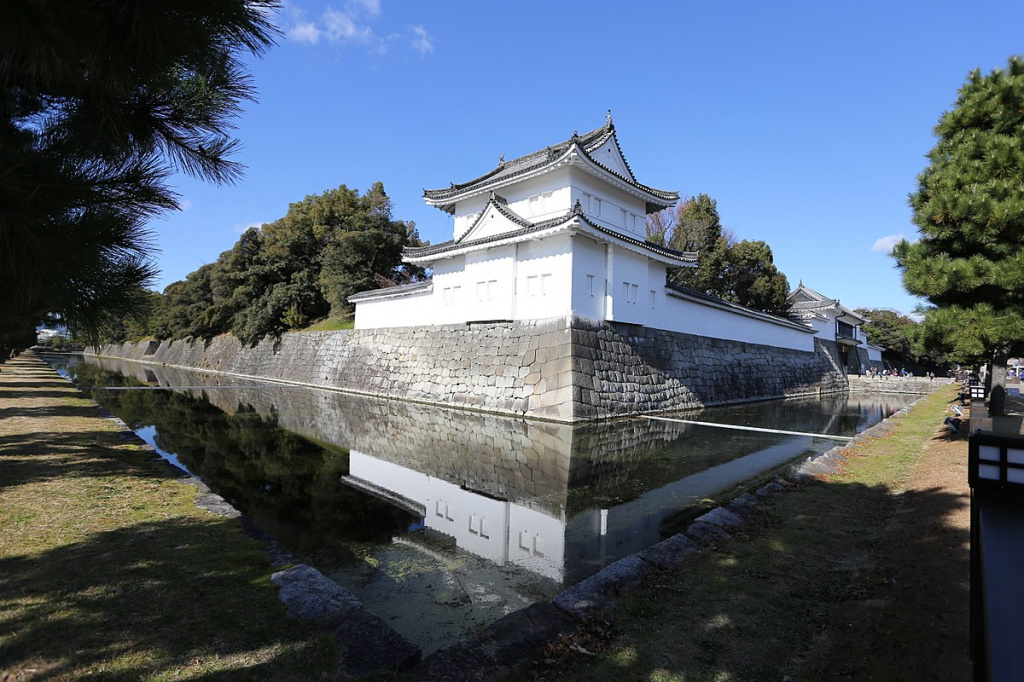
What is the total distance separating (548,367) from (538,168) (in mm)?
6450

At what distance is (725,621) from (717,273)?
2840 cm

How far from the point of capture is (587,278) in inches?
535

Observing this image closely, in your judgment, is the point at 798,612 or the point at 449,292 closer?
the point at 798,612

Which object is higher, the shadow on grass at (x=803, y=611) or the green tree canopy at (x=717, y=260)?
the green tree canopy at (x=717, y=260)

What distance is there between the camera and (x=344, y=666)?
6.66ft

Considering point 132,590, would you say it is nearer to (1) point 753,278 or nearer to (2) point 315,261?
(2) point 315,261

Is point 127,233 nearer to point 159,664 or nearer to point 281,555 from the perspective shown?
point 159,664

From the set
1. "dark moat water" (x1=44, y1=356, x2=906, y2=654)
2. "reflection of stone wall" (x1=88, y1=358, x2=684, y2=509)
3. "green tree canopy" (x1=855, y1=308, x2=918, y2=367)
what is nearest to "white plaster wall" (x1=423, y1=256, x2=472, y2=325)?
"reflection of stone wall" (x1=88, y1=358, x2=684, y2=509)

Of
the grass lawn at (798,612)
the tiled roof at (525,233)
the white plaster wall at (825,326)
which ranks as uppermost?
the tiled roof at (525,233)

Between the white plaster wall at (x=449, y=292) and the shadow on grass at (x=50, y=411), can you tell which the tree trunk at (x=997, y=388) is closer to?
the white plaster wall at (x=449, y=292)

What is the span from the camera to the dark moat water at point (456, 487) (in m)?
3.48

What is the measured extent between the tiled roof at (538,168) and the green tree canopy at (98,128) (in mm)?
12919

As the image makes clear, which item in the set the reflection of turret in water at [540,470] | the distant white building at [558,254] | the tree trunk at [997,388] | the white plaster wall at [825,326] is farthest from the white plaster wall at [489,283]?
the white plaster wall at [825,326]

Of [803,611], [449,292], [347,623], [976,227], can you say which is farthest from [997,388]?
[449,292]
